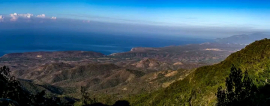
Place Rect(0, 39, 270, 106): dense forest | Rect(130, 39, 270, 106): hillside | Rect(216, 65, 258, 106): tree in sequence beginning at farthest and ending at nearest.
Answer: Rect(130, 39, 270, 106): hillside → Rect(0, 39, 270, 106): dense forest → Rect(216, 65, 258, 106): tree

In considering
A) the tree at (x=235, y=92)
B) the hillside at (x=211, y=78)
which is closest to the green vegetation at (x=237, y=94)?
the tree at (x=235, y=92)

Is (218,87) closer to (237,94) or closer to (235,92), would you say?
(235,92)

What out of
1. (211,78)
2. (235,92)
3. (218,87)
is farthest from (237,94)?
(211,78)

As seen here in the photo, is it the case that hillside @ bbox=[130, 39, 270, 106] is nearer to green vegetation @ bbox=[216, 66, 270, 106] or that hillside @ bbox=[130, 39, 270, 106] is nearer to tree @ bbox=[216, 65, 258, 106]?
green vegetation @ bbox=[216, 66, 270, 106]

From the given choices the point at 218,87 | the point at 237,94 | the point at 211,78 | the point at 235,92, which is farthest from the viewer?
the point at 211,78

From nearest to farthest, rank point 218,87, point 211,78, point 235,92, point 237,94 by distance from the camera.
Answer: point 237,94, point 235,92, point 218,87, point 211,78

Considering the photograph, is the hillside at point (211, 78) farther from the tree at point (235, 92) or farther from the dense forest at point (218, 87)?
the tree at point (235, 92)

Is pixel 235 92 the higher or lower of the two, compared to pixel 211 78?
higher

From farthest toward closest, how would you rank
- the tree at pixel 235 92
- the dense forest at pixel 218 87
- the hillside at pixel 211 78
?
the hillside at pixel 211 78, the dense forest at pixel 218 87, the tree at pixel 235 92

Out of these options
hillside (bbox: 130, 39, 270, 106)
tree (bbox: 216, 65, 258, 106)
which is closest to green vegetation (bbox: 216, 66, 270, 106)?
tree (bbox: 216, 65, 258, 106)
